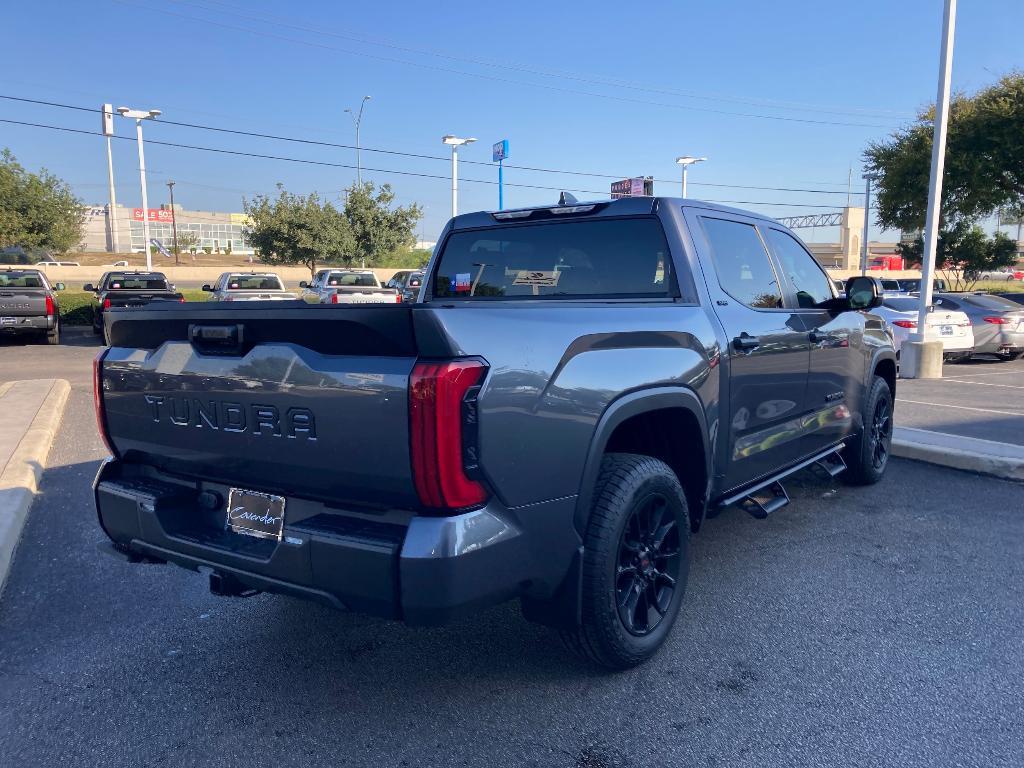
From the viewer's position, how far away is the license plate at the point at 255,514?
9.33 feet

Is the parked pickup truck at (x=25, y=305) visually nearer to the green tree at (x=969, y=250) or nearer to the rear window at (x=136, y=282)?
the rear window at (x=136, y=282)

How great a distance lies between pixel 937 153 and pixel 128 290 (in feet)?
54.2

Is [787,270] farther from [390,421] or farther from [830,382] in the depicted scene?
[390,421]

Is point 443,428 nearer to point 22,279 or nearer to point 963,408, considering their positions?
point 963,408

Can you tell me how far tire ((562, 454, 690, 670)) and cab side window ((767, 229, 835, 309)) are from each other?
2.03m

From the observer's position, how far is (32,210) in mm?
36125

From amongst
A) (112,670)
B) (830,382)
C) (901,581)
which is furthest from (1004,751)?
(112,670)

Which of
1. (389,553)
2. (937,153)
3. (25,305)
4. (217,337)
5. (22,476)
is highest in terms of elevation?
(937,153)

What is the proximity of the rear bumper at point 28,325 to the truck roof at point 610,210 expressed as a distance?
635 inches

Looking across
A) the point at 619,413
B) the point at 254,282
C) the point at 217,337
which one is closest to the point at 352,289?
the point at 254,282

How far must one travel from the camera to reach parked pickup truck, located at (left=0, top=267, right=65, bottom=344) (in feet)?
57.0

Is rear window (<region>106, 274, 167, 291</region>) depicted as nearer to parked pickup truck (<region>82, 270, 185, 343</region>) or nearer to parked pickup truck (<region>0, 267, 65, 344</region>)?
parked pickup truck (<region>82, 270, 185, 343</region>)

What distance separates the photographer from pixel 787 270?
4.85 meters

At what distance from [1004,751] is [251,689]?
8.93 ft
